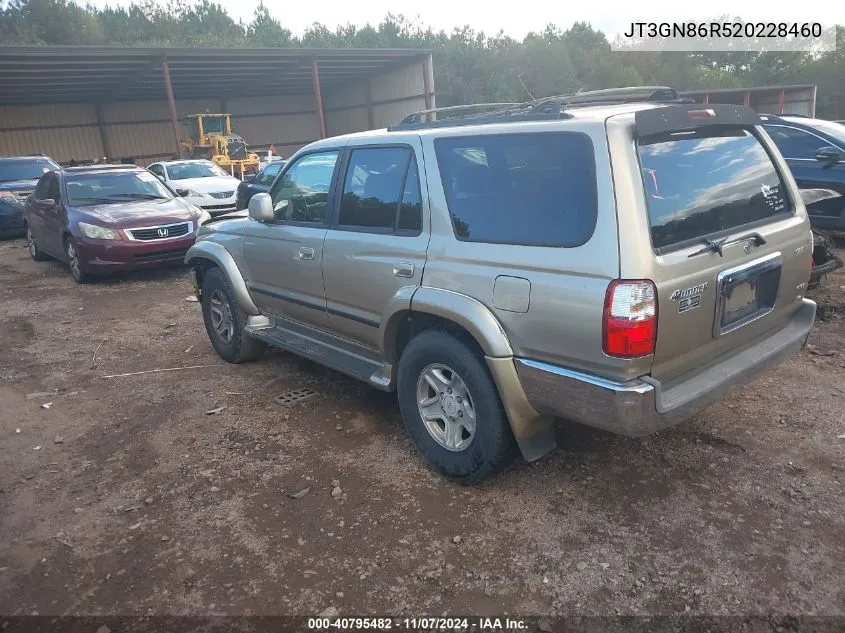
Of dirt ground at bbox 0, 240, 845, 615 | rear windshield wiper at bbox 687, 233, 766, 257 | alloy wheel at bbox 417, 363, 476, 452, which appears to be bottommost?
dirt ground at bbox 0, 240, 845, 615

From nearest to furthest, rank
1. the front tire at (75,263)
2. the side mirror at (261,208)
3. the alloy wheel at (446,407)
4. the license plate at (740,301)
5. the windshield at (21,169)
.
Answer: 1. the license plate at (740,301)
2. the alloy wheel at (446,407)
3. the side mirror at (261,208)
4. the front tire at (75,263)
5. the windshield at (21,169)

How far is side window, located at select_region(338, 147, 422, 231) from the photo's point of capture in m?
3.57

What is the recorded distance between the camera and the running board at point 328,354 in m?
3.88

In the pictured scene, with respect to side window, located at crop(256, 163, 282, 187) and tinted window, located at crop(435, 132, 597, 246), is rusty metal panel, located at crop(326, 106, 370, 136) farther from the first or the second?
tinted window, located at crop(435, 132, 597, 246)

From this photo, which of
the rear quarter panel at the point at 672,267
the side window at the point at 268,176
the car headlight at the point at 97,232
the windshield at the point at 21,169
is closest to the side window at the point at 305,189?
the rear quarter panel at the point at 672,267

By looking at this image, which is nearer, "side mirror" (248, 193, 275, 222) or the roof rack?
the roof rack

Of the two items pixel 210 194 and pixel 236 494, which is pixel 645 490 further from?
pixel 210 194

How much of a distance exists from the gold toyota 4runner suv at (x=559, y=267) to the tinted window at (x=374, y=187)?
0.04 feet

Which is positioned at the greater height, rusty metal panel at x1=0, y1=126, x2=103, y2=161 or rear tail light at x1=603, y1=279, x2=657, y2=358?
rusty metal panel at x1=0, y1=126, x2=103, y2=161

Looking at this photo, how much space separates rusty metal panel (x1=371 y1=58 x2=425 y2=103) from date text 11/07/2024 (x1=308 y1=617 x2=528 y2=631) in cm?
2638

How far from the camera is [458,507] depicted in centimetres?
329

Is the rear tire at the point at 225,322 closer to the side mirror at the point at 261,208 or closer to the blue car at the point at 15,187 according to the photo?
the side mirror at the point at 261,208

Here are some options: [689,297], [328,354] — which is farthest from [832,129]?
[328,354]

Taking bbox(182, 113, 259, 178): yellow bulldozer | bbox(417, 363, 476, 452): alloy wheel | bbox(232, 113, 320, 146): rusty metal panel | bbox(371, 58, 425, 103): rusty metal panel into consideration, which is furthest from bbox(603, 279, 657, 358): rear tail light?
bbox(232, 113, 320, 146): rusty metal panel
